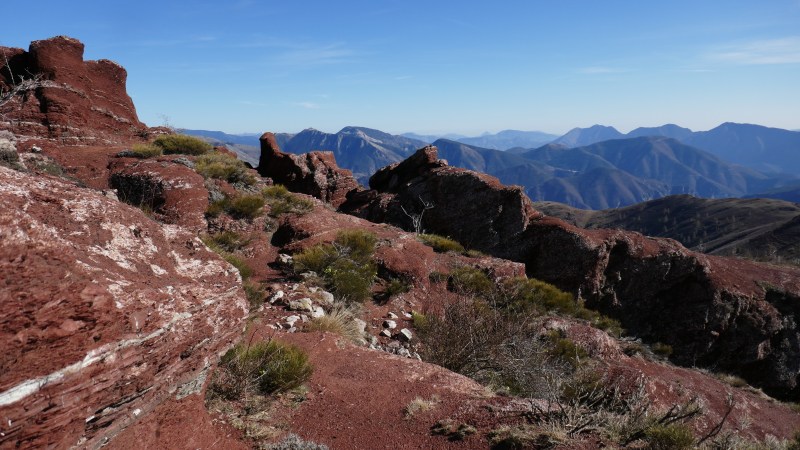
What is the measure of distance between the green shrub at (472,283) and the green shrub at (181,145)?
12.1m

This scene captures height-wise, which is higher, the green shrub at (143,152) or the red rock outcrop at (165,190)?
the green shrub at (143,152)

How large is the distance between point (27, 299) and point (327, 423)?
3226mm

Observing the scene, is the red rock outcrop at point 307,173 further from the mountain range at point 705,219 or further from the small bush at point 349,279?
the mountain range at point 705,219

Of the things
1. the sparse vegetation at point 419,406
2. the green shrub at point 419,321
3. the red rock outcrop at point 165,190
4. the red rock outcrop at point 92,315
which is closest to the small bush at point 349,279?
the green shrub at point 419,321

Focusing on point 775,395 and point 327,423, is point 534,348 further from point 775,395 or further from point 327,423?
point 775,395

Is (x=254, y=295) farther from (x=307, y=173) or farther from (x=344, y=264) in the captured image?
(x=307, y=173)

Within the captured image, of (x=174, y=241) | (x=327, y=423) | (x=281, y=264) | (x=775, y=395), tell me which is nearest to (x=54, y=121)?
(x=281, y=264)

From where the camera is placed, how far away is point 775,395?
17703 mm

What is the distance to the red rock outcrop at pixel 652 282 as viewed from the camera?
57.8ft

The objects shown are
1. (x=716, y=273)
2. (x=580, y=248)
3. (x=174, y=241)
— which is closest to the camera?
(x=174, y=241)

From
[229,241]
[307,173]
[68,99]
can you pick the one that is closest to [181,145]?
[68,99]

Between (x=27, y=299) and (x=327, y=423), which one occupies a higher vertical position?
(x=27, y=299)

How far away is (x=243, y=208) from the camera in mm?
12359

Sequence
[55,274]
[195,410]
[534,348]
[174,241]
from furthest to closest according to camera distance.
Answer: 1. [534,348]
2. [174,241]
3. [195,410]
4. [55,274]
